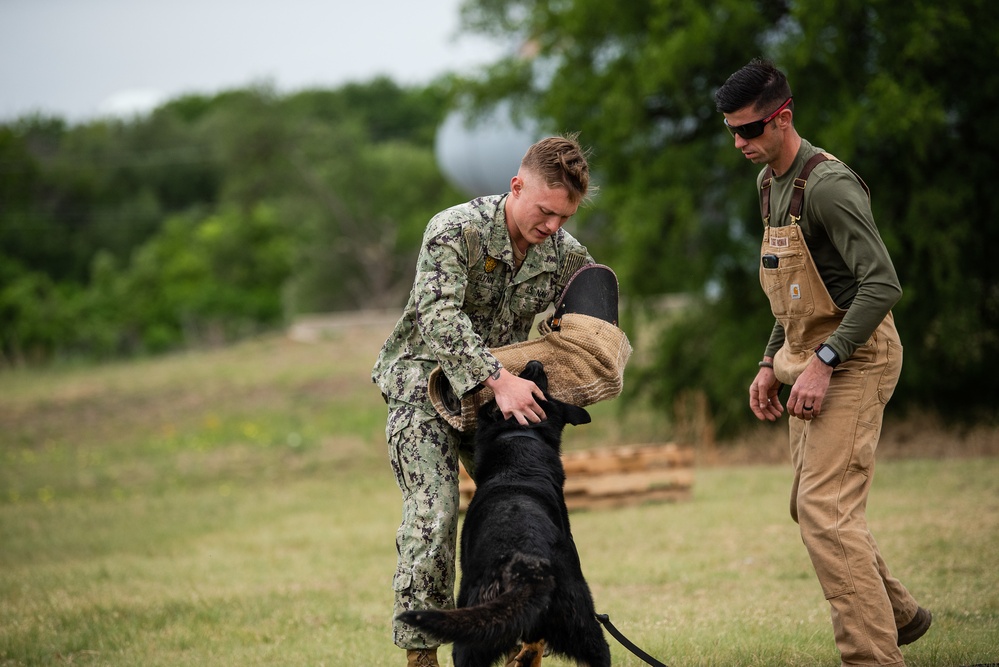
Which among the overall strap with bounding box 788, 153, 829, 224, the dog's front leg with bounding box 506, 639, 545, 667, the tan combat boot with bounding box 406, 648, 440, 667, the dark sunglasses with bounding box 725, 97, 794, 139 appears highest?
the dark sunglasses with bounding box 725, 97, 794, 139

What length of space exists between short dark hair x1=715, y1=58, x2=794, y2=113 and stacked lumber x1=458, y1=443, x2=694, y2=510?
23.8 ft

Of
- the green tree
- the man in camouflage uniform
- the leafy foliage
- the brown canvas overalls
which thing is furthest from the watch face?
the leafy foliage

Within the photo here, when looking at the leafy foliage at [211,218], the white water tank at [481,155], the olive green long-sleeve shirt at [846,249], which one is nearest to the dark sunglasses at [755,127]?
the olive green long-sleeve shirt at [846,249]

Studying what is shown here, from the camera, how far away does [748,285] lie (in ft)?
50.8

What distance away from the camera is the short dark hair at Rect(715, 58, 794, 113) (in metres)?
4.10

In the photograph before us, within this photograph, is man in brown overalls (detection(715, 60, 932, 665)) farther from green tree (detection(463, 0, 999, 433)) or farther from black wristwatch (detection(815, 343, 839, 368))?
green tree (detection(463, 0, 999, 433))

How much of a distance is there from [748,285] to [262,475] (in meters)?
8.40

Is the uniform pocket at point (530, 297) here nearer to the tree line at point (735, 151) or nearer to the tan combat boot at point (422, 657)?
the tan combat boot at point (422, 657)

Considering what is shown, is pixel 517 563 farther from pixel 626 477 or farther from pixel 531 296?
pixel 626 477

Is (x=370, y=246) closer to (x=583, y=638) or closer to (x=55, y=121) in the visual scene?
(x=55, y=121)

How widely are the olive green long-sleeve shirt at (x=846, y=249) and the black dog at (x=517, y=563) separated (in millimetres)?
1215

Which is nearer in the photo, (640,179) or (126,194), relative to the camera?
(640,179)

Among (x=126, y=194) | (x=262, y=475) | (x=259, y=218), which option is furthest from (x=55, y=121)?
(x=262, y=475)

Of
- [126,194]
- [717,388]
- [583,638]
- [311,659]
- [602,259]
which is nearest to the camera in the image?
[583,638]
